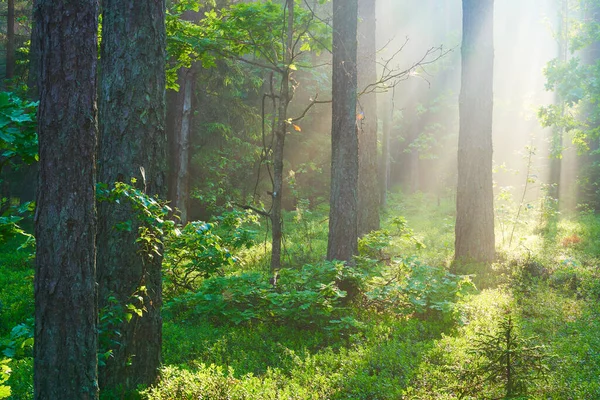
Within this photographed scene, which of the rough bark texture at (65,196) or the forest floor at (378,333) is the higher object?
the rough bark texture at (65,196)

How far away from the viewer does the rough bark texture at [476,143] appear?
1069cm

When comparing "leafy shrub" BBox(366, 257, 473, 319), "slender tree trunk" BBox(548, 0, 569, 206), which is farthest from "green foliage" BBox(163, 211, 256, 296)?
"slender tree trunk" BBox(548, 0, 569, 206)

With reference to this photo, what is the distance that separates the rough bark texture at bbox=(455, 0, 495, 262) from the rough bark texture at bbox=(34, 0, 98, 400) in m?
9.37

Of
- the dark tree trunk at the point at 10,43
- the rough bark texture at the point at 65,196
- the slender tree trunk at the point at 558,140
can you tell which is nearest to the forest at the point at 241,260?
the rough bark texture at the point at 65,196

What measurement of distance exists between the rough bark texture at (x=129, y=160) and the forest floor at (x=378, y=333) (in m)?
0.41

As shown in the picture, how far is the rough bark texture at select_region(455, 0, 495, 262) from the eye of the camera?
35.1 feet

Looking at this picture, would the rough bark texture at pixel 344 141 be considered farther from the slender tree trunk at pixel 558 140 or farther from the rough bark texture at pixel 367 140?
the slender tree trunk at pixel 558 140

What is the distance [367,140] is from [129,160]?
833cm

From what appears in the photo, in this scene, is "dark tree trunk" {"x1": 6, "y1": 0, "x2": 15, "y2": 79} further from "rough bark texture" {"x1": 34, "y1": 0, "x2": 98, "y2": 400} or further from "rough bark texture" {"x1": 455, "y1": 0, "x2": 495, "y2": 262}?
"rough bark texture" {"x1": 34, "y1": 0, "x2": 98, "y2": 400}

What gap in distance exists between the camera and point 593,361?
205 inches

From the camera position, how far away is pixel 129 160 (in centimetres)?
475

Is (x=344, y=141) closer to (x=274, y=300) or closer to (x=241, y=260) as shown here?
(x=241, y=260)

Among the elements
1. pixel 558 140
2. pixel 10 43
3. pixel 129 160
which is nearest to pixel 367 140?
pixel 129 160

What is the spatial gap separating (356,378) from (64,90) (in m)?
4.06
